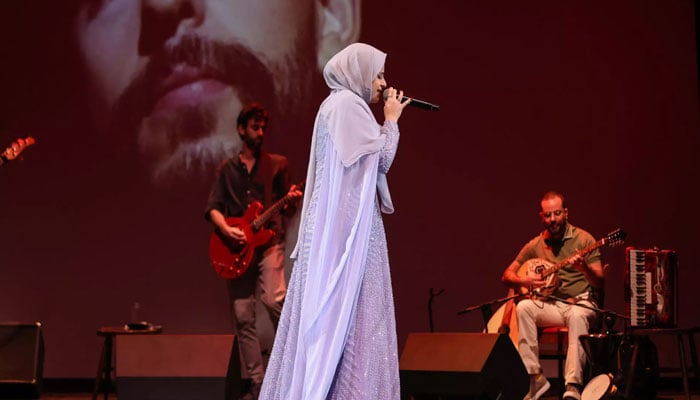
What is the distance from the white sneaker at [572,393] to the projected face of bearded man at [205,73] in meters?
2.86

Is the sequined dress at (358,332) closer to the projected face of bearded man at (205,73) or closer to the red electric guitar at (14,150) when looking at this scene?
the red electric guitar at (14,150)

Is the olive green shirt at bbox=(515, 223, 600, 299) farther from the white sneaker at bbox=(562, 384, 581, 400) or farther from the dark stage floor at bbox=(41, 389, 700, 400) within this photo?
the dark stage floor at bbox=(41, 389, 700, 400)

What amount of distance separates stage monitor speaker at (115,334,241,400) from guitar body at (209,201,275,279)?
1193mm

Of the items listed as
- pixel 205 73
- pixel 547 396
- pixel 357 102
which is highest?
pixel 205 73

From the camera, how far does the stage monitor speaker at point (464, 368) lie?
425cm

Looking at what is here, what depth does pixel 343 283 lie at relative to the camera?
338 cm

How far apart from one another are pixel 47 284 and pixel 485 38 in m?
3.70

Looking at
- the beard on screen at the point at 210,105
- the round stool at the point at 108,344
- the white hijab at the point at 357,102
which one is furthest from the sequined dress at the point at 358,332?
the beard on screen at the point at 210,105

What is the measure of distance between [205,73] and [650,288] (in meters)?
3.50

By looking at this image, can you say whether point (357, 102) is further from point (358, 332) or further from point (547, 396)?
point (547, 396)

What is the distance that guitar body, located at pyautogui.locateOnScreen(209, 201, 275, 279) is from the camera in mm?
5605

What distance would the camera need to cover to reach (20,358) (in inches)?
205

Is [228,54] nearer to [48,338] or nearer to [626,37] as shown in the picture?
[48,338]

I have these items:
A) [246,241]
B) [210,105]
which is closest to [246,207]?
[246,241]
